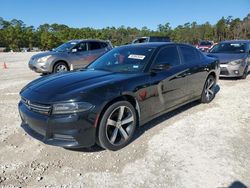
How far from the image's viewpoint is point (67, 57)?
10812mm

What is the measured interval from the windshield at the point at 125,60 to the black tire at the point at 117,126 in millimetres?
813

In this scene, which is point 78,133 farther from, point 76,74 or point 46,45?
point 46,45

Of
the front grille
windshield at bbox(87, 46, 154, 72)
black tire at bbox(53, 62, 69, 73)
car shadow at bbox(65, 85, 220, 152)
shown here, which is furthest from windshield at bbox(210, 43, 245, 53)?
the front grille

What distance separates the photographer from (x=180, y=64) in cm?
513

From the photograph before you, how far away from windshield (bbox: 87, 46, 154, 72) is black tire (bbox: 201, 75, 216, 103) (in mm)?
2184

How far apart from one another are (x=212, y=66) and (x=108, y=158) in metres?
3.91

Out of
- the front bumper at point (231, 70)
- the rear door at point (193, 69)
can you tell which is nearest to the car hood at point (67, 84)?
the rear door at point (193, 69)

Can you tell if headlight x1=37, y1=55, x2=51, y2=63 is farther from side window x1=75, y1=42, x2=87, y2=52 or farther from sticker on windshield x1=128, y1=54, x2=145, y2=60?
sticker on windshield x1=128, y1=54, x2=145, y2=60

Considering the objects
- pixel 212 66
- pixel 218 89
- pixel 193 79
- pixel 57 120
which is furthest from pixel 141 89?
pixel 218 89

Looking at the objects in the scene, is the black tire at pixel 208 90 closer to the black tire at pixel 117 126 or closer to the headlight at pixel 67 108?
the black tire at pixel 117 126

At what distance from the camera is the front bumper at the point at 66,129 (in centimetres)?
330

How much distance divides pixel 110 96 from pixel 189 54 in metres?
2.74

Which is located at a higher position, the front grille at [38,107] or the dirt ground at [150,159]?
the front grille at [38,107]

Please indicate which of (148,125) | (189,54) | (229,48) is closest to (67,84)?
(148,125)
